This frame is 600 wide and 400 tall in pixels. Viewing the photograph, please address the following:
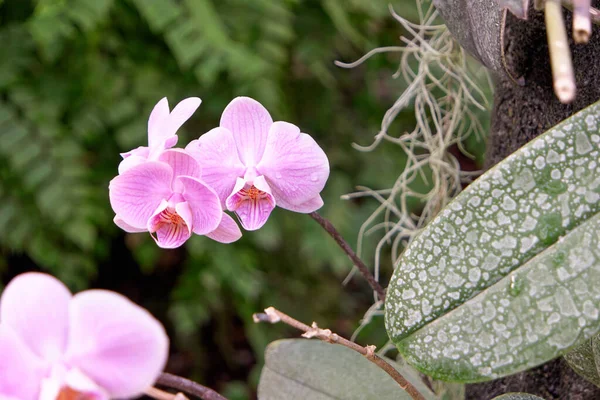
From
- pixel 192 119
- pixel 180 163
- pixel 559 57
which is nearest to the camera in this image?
pixel 559 57

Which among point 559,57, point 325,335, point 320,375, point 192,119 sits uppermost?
point 559,57

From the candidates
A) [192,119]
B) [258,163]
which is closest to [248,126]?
[258,163]

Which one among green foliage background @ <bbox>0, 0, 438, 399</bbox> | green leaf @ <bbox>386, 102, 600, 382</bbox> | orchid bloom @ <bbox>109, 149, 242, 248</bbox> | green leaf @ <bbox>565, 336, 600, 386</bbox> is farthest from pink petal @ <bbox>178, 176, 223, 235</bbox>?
green foliage background @ <bbox>0, 0, 438, 399</bbox>

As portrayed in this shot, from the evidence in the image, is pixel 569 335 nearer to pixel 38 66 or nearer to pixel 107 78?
pixel 107 78

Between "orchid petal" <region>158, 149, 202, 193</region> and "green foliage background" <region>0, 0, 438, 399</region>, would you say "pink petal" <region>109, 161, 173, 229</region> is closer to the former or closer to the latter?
"orchid petal" <region>158, 149, 202, 193</region>

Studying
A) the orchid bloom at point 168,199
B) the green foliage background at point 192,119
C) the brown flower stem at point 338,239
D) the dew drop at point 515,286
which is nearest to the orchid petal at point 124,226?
the orchid bloom at point 168,199

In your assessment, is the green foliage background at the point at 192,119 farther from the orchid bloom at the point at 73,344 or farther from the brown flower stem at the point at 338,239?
the orchid bloom at the point at 73,344

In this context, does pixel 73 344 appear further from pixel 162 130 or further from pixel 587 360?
pixel 587 360
